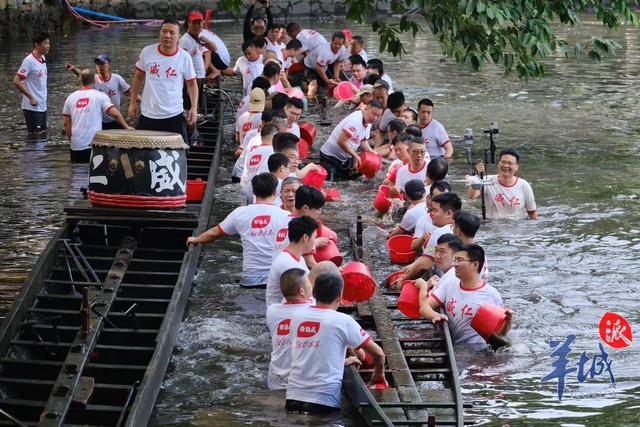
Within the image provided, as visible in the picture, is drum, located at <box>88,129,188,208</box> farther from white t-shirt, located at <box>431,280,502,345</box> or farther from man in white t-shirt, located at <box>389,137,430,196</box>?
man in white t-shirt, located at <box>389,137,430,196</box>

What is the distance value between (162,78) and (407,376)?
6.07 metres

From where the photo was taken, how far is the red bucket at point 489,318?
10055 mm

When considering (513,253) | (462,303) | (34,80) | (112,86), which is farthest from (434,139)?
(462,303)

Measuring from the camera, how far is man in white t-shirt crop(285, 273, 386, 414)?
8570 mm

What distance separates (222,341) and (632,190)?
860cm

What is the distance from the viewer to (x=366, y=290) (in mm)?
10156

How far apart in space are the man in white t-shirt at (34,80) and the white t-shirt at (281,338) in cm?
1159

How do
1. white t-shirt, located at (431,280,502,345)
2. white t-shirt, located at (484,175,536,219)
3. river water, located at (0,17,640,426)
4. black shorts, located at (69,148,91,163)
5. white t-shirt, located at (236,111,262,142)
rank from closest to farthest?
river water, located at (0,17,640,426), white t-shirt, located at (431,280,502,345), white t-shirt, located at (484,175,536,219), white t-shirt, located at (236,111,262,142), black shorts, located at (69,148,91,163)

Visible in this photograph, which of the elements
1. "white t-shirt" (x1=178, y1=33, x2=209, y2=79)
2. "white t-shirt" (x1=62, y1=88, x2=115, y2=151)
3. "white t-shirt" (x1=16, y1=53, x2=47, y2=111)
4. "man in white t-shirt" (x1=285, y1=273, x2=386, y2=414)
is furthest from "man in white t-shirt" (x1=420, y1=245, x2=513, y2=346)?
"white t-shirt" (x1=16, y1=53, x2=47, y2=111)

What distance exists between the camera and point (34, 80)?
65.4ft

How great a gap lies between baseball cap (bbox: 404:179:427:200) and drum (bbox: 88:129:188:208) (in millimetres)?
2682

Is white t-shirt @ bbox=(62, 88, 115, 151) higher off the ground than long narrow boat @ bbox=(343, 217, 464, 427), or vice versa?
white t-shirt @ bbox=(62, 88, 115, 151)

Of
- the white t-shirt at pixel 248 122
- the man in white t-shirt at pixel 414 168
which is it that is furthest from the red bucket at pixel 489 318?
the white t-shirt at pixel 248 122

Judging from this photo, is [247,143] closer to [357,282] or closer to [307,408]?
[357,282]
